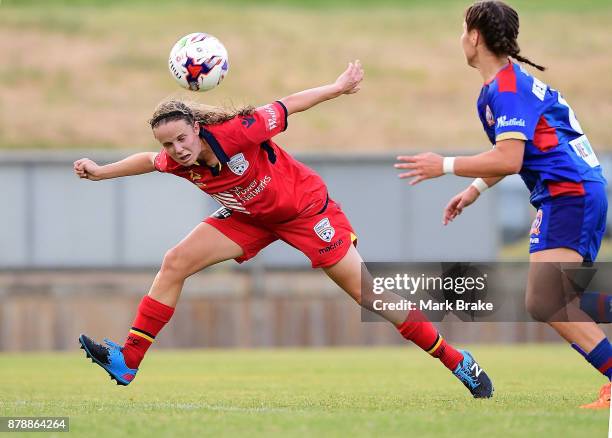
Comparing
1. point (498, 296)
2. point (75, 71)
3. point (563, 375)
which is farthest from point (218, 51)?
point (75, 71)

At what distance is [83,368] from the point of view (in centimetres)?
1314

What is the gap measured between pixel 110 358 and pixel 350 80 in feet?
7.92

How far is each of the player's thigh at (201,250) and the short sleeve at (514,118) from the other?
84.5 inches

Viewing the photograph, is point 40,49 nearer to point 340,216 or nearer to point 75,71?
point 75,71

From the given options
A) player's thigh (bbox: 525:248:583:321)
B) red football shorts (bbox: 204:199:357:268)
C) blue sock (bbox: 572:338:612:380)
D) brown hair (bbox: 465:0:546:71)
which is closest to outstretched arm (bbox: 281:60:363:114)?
red football shorts (bbox: 204:199:357:268)

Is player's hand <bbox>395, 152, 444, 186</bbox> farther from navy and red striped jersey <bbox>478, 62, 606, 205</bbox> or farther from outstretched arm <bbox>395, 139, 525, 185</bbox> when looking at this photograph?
navy and red striped jersey <bbox>478, 62, 606, 205</bbox>

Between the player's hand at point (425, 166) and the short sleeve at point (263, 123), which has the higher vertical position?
the short sleeve at point (263, 123)

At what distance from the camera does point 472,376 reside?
7.80 metres

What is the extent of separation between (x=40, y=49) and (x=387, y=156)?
61.9 feet

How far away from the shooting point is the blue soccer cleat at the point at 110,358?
7.80 m

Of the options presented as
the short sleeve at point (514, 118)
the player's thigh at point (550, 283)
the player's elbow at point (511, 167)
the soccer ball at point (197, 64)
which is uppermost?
the soccer ball at point (197, 64)

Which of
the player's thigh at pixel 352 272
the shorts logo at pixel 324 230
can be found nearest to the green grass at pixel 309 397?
the player's thigh at pixel 352 272

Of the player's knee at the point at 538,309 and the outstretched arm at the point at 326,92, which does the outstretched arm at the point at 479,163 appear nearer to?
the player's knee at the point at 538,309

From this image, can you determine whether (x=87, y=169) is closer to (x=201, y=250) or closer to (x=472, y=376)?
(x=201, y=250)
